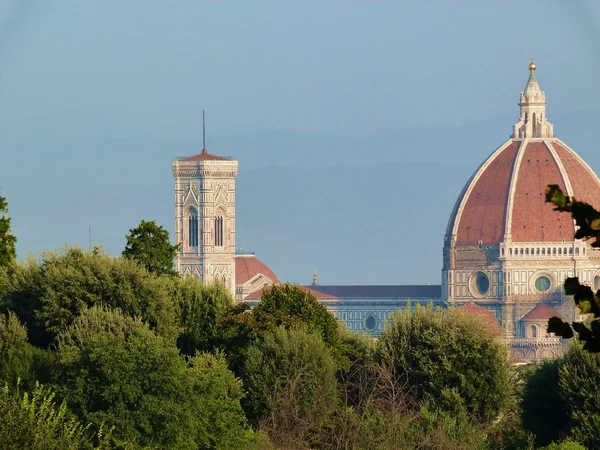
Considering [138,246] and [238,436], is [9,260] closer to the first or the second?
[138,246]

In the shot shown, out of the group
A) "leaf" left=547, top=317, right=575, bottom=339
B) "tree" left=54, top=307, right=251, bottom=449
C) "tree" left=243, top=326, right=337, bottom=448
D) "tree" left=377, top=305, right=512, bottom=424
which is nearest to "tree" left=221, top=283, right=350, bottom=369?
"tree" left=243, top=326, right=337, bottom=448

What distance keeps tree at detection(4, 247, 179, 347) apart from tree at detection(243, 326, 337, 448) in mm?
4516

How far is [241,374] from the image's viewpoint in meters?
47.4

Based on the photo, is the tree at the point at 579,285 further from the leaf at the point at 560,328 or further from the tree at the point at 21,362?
the tree at the point at 21,362

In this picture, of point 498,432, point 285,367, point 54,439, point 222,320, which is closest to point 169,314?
point 222,320

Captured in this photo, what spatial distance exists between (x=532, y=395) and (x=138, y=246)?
68.8 ft

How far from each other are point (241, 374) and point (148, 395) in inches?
346

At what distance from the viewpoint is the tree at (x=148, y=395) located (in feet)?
125

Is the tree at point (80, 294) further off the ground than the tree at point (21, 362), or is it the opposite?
the tree at point (80, 294)

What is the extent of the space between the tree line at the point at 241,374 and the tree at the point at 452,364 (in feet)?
0.15

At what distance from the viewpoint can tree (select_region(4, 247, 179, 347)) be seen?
50.9 m

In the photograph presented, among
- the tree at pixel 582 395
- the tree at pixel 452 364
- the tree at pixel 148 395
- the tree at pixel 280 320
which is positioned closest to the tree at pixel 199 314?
the tree at pixel 280 320

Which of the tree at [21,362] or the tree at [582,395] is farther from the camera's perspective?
the tree at [582,395]

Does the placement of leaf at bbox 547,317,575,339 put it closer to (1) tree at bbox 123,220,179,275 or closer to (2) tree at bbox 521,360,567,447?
(2) tree at bbox 521,360,567,447
